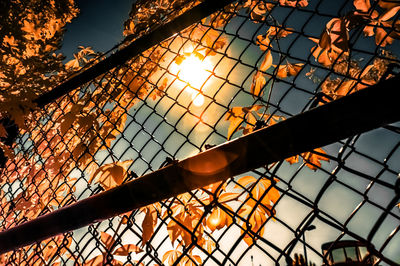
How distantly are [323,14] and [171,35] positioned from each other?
95 centimetres

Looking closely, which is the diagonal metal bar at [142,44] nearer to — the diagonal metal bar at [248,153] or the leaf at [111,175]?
the leaf at [111,175]

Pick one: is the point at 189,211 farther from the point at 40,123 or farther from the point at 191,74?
the point at 40,123

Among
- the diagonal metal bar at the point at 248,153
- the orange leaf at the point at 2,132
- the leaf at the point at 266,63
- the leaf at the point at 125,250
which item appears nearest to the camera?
the diagonal metal bar at the point at 248,153

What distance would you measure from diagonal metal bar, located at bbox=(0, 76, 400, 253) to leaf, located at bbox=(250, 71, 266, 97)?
24.8 inches

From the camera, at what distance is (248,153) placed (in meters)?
0.73

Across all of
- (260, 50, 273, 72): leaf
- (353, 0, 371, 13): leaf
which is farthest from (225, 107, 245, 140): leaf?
(353, 0, 371, 13): leaf

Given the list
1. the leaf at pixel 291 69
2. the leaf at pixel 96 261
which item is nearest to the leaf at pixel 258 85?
the leaf at pixel 291 69

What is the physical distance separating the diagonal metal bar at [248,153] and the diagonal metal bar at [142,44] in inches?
41.3

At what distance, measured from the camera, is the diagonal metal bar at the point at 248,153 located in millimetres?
604

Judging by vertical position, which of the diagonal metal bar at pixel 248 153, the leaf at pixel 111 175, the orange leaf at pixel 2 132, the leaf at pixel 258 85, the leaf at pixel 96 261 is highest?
the orange leaf at pixel 2 132

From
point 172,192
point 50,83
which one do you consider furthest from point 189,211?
point 50,83

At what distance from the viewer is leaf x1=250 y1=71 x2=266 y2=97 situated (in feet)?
4.32

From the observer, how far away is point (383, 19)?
1.19m

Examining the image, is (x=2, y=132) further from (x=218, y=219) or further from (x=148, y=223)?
(x=218, y=219)
